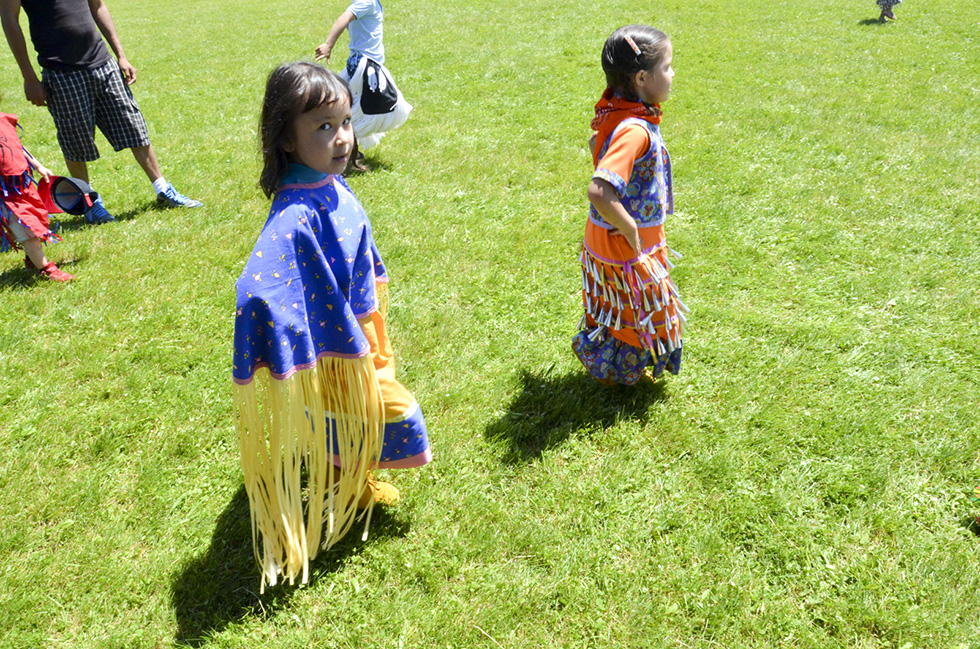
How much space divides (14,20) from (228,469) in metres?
4.04

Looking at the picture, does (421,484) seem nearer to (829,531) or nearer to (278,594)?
(278,594)

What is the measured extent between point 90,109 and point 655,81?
4.79 meters

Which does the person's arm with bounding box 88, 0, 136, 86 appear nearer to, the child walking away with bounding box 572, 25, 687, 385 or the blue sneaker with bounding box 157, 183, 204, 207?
the blue sneaker with bounding box 157, 183, 204, 207

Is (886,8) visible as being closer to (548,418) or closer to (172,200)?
(172,200)

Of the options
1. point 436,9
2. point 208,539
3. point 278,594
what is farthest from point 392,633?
point 436,9

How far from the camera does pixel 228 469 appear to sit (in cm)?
326

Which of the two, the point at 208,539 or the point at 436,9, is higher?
the point at 436,9

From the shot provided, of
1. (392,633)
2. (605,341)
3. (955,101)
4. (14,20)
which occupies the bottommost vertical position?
(392,633)

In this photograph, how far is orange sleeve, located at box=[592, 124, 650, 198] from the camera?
9.37 feet

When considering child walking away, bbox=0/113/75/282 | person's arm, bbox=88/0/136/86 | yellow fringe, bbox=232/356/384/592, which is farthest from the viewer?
person's arm, bbox=88/0/136/86

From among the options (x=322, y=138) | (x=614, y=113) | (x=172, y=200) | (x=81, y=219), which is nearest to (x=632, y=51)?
(x=614, y=113)

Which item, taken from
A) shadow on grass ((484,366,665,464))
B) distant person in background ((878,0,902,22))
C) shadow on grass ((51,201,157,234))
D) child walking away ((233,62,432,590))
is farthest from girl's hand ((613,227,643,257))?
distant person in background ((878,0,902,22))

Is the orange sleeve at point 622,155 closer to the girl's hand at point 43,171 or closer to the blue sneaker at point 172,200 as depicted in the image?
the girl's hand at point 43,171

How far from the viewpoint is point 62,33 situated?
5215 mm
